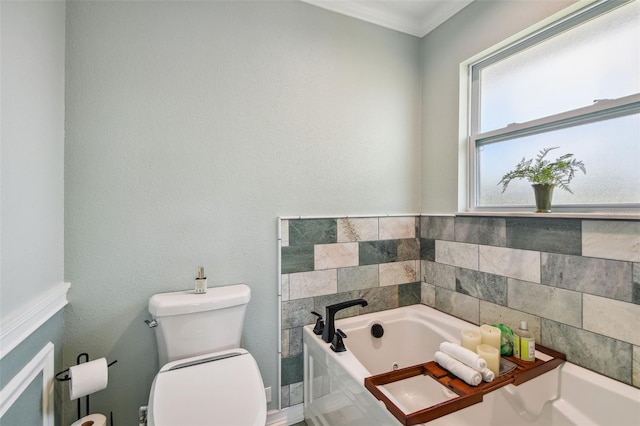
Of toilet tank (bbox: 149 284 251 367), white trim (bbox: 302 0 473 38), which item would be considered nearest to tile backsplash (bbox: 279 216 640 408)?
toilet tank (bbox: 149 284 251 367)

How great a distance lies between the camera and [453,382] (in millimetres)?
1159

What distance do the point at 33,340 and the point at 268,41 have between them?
1.80 m

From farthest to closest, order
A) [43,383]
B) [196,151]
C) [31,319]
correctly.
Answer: [196,151] < [43,383] < [31,319]

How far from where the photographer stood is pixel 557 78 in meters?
1.49

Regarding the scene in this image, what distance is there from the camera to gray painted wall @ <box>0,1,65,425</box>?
34.5 inches

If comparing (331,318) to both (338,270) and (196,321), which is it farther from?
(196,321)

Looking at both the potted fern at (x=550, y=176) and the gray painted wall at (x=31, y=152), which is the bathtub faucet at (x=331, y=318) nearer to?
the potted fern at (x=550, y=176)

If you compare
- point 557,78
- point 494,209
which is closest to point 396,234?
point 494,209

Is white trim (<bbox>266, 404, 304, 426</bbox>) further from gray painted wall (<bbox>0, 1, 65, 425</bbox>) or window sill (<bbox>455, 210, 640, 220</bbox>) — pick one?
window sill (<bbox>455, 210, 640, 220</bbox>)

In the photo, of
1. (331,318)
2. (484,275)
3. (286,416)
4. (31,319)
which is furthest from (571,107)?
(31,319)

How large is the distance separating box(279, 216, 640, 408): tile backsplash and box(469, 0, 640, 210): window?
207 millimetres

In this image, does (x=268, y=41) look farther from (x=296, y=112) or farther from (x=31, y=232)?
(x=31, y=232)

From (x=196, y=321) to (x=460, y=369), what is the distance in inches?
47.9

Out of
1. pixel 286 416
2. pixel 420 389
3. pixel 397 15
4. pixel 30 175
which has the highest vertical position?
pixel 397 15
